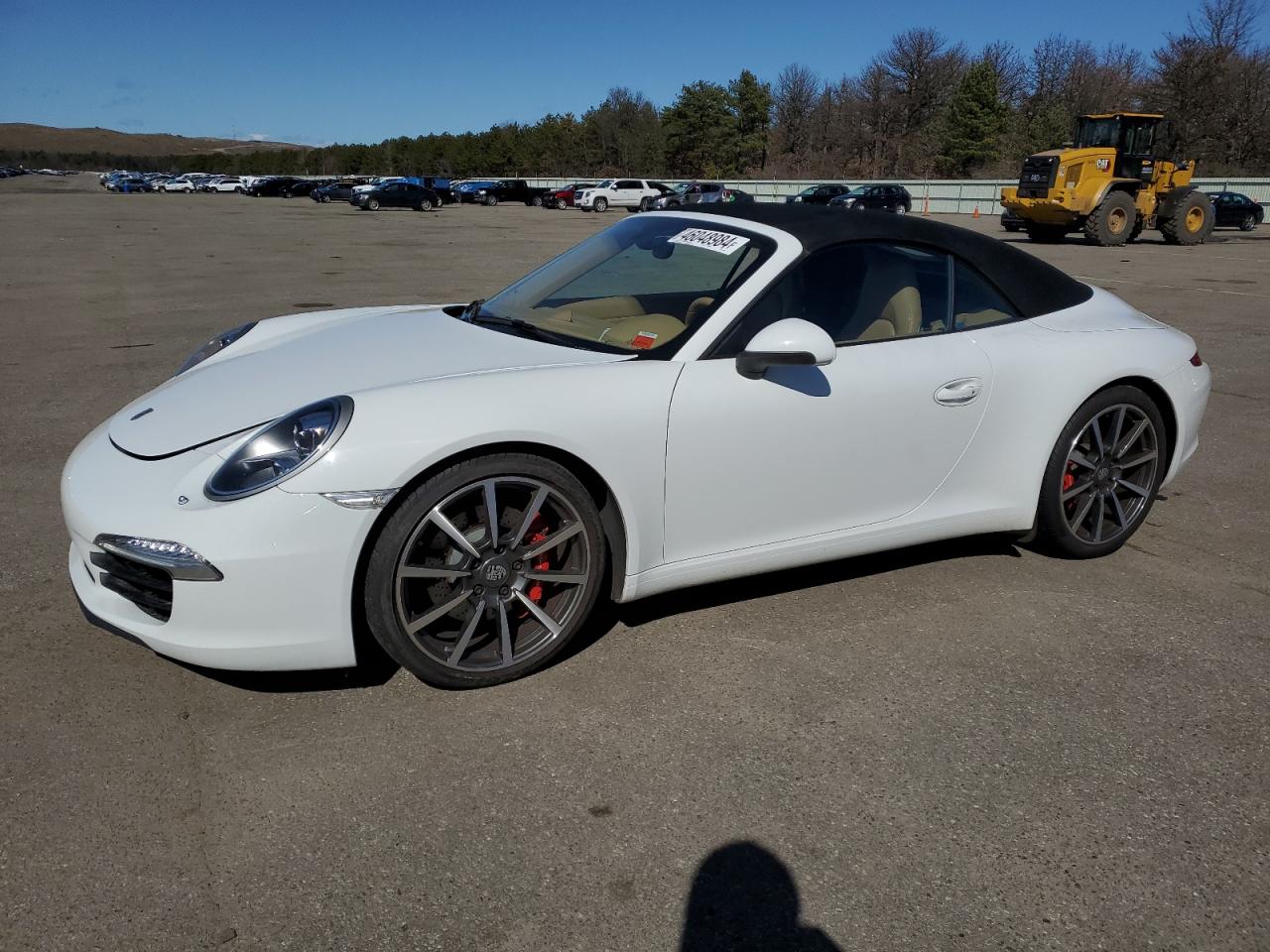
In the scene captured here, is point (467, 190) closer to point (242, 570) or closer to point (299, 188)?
point (299, 188)

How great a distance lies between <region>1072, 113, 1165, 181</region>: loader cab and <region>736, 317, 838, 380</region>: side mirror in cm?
2348

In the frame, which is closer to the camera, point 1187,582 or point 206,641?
point 206,641

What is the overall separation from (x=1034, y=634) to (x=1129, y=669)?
330 mm

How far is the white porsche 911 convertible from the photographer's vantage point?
2.70 m

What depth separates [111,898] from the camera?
2.12 m

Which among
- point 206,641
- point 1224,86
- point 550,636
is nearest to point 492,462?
point 550,636

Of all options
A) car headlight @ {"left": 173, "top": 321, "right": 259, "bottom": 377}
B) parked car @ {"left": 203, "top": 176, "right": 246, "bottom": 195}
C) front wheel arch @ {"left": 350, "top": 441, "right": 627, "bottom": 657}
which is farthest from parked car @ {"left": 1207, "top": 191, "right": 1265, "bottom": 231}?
parked car @ {"left": 203, "top": 176, "right": 246, "bottom": 195}

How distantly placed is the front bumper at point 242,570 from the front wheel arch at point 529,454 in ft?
0.18

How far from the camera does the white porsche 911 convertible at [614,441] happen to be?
2.70 m

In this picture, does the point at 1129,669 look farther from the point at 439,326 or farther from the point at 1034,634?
the point at 439,326

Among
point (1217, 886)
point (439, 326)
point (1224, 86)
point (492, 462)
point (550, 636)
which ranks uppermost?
point (1224, 86)

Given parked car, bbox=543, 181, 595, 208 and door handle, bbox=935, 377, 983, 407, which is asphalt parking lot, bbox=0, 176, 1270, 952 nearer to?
door handle, bbox=935, 377, 983, 407

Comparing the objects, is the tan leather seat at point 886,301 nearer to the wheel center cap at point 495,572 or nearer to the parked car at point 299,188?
the wheel center cap at point 495,572

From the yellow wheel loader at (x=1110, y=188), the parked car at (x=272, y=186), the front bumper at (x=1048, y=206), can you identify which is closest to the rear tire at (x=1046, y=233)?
the yellow wheel loader at (x=1110, y=188)
